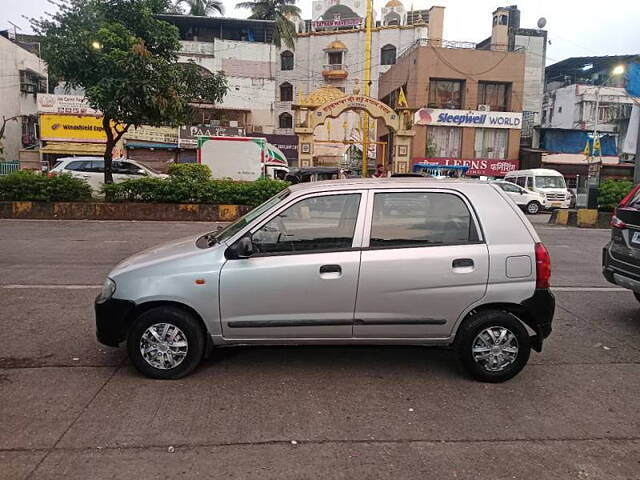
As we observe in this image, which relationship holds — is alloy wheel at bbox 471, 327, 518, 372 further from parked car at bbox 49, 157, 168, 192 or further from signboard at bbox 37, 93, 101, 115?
signboard at bbox 37, 93, 101, 115

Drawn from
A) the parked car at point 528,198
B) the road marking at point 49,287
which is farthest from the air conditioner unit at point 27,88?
the road marking at point 49,287

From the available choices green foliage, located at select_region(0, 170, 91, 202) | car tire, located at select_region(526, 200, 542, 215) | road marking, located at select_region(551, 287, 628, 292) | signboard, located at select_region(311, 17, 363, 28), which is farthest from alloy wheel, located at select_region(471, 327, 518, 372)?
signboard, located at select_region(311, 17, 363, 28)

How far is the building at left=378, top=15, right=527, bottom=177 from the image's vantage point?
33.1 metres

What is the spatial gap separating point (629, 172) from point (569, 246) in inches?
1017

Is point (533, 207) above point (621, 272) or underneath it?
underneath

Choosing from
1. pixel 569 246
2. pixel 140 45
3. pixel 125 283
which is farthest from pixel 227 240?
pixel 140 45

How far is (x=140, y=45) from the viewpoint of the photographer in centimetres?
1445

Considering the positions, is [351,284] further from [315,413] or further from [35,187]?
[35,187]

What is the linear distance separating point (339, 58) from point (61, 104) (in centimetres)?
2333

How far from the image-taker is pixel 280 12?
42344 mm

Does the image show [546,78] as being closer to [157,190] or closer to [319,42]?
[319,42]

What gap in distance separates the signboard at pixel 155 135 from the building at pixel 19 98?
5.95 m

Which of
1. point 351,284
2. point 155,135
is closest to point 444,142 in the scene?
point 155,135

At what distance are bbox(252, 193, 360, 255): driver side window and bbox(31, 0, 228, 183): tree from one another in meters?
11.9
